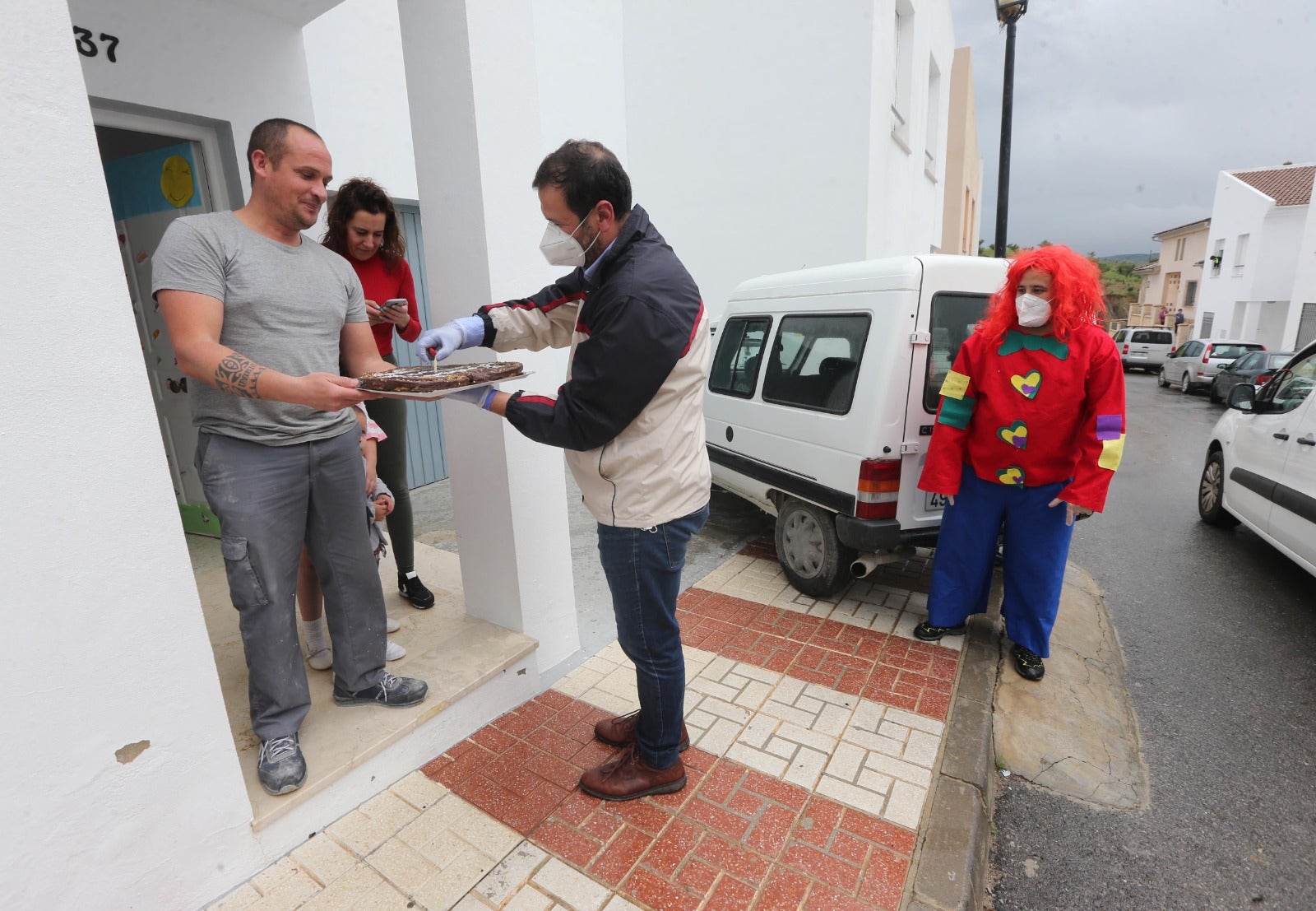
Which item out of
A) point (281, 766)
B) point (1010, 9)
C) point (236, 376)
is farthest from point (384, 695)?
point (1010, 9)

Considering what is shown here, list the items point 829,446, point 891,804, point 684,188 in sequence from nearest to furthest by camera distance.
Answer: point 891,804
point 829,446
point 684,188

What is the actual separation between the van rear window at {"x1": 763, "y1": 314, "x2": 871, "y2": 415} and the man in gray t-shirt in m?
2.74

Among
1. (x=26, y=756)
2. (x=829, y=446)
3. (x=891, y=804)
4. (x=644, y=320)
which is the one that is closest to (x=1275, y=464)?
(x=829, y=446)

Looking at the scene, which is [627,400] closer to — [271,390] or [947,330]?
[271,390]

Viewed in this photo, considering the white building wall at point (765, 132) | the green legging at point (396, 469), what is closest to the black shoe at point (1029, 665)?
the green legging at point (396, 469)

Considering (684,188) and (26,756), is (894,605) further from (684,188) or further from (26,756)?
(684,188)

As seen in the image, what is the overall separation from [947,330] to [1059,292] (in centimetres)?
78

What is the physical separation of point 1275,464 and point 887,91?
239 inches

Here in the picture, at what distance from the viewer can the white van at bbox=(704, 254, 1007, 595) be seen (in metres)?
3.73

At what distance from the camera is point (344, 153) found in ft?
17.1

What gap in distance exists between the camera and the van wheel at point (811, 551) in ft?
14.1

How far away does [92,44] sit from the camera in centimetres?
348

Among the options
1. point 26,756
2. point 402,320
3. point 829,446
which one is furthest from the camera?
point 829,446

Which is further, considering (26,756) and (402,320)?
(402,320)
